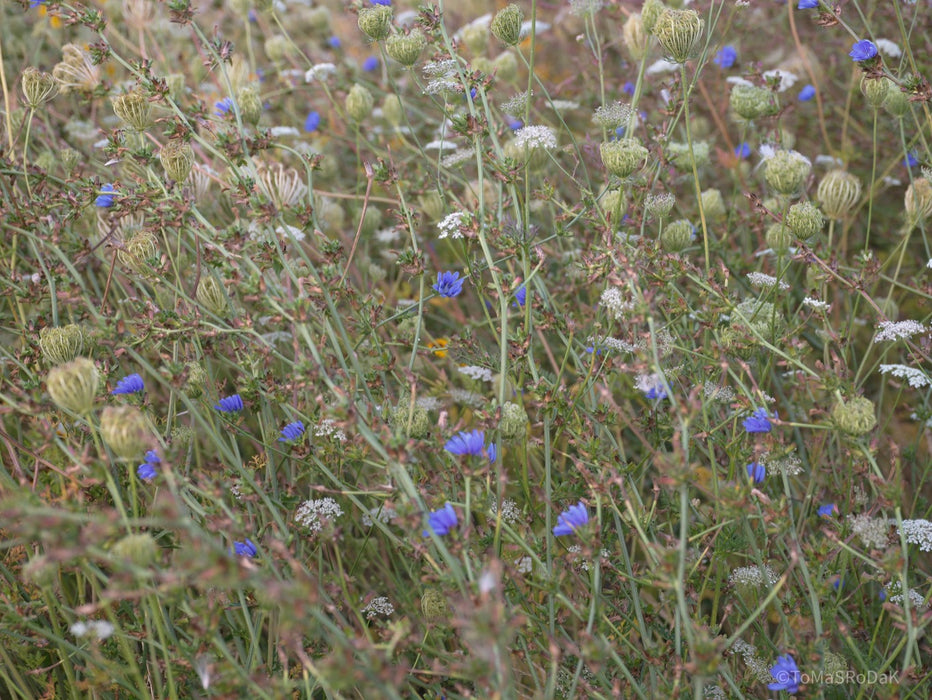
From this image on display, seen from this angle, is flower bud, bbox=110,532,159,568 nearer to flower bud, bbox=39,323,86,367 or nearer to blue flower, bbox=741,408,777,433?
flower bud, bbox=39,323,86,367

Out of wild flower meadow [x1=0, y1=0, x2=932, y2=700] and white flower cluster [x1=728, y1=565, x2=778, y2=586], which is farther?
white flower cluster [x1=728, y1=565, x2=778, y2=586]

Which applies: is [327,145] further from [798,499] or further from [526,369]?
[798,499]

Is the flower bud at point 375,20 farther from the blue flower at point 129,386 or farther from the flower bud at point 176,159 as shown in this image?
the blue flower at point 129,386

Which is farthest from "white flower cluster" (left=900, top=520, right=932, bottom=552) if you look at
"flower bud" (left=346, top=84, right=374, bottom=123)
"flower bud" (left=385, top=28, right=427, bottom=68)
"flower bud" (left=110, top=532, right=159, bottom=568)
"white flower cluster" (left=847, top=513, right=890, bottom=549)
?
"flower bud" (left=346, top=84, right=374, bottom=123)

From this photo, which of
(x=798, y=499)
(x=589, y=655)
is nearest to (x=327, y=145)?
(x=798, y=499)

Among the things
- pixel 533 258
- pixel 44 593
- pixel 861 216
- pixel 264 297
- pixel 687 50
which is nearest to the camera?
pixel 264 297

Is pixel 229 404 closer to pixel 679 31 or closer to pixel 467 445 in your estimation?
→ pixel 467 445
